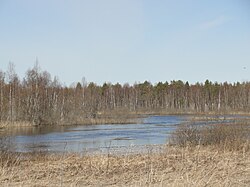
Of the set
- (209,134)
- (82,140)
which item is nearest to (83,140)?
(82,140)

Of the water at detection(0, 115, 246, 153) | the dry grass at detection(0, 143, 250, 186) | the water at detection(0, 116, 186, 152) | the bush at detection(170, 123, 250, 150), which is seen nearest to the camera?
the dry grass at detection(0, 143, 250, 186)

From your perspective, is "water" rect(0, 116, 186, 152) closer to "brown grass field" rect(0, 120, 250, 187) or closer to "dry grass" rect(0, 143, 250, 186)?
"brown grass field" rect(0, 120, 250, 187)

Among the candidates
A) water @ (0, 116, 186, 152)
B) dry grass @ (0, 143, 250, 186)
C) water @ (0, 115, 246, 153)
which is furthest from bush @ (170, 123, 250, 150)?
dry grass @ (0, 143, 250, 186)

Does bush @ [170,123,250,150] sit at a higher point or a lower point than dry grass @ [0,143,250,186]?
higher

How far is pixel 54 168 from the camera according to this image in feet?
35.8

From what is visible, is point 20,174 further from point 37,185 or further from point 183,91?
point 183,91

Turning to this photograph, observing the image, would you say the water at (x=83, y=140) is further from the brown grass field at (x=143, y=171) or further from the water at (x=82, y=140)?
the brown grass field at (x=143, y=171)

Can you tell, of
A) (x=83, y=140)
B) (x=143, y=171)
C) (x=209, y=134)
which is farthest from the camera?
(x=83, y=140)

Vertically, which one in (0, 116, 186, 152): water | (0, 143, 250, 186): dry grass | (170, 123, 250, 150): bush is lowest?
(0, 116, 186, 152): water

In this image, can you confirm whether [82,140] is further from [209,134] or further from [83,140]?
[209,134]

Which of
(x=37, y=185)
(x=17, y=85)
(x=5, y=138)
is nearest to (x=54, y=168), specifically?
(x=37, y=185)

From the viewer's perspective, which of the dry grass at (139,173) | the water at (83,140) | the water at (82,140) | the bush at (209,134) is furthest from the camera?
the water at (82,140)

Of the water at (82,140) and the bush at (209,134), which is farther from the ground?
the bush at (209,134)

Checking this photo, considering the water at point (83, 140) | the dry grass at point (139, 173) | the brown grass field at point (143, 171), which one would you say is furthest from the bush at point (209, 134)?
the dry grass at point (139, 173)
